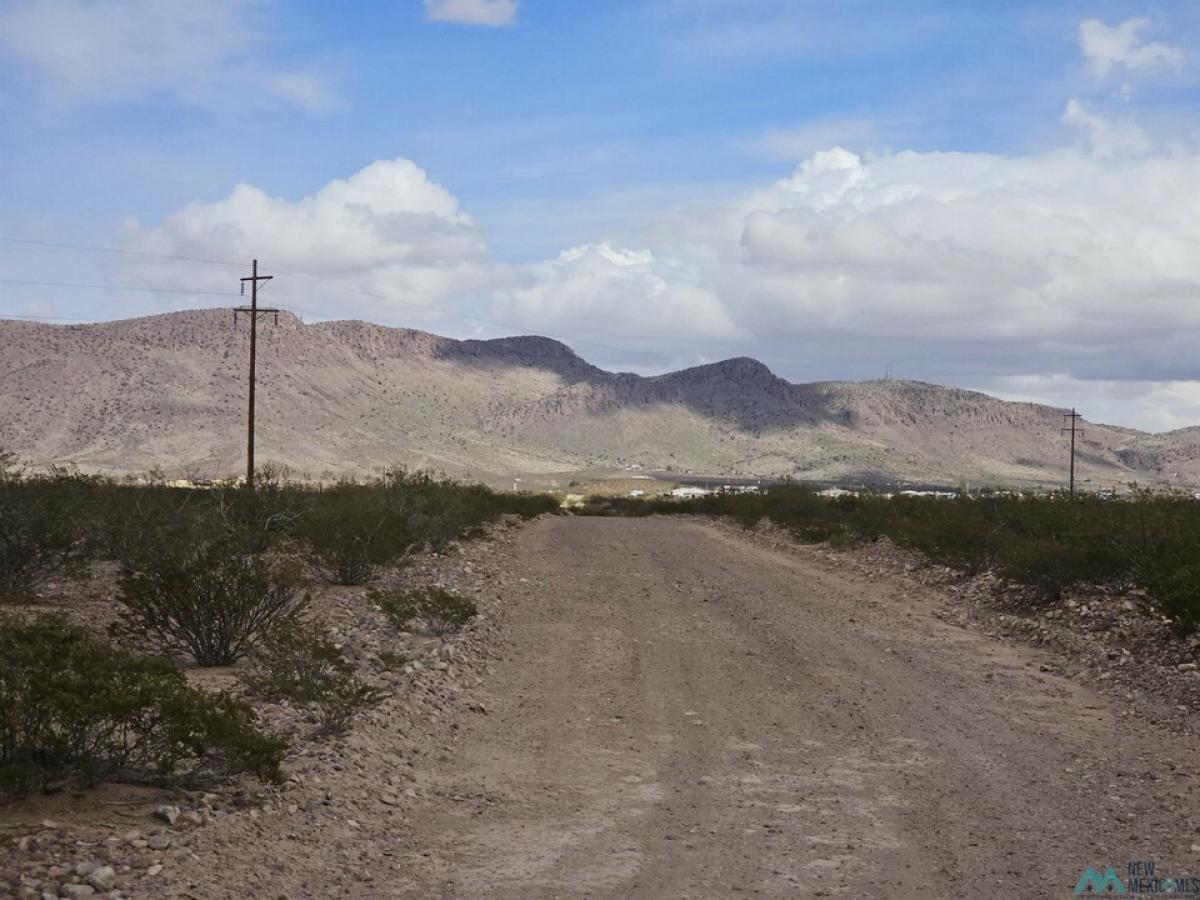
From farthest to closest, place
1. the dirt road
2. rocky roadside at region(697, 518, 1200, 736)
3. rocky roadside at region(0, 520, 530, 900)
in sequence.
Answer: rocky roadside at region(697, 518, 1200, 736) < the dirt road < rocky roadside at region(0, 520, 530, 900)

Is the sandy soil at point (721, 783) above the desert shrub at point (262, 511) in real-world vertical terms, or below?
below

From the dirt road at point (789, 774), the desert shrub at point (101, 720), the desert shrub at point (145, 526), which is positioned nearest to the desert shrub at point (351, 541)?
the desert shrub at point (145, 526)

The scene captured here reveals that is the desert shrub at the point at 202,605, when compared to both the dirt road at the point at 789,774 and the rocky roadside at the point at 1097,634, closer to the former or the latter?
the dirt road at the point at 789,774

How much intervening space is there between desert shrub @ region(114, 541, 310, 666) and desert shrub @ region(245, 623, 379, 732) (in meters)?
1.75

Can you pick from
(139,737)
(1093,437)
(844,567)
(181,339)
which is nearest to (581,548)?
(844,567)

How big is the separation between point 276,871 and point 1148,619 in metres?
12.1

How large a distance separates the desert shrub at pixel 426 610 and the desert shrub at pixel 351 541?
4.80 m

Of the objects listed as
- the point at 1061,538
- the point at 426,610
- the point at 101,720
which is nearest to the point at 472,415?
the point at 1061,538

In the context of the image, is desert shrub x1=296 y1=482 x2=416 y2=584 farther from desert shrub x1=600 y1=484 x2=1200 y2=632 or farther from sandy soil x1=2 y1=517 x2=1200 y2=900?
desert shrub x1=600 y1=484 x2=1200 y2=632

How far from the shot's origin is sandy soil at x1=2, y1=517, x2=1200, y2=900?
652 centimetres

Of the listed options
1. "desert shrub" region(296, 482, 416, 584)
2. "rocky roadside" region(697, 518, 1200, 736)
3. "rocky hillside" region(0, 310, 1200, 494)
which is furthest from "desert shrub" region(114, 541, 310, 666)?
"rocky hillside" region(0, 310, 1200, 494)

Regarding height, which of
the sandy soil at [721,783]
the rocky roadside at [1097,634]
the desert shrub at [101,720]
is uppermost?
the desert shrub at [101,720]

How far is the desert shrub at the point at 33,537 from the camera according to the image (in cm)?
1677

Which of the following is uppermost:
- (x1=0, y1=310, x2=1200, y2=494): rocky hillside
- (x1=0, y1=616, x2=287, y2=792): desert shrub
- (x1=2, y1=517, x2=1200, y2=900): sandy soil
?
(x1=0, y1=310, x2=1200, y2=494): rocky hillside
